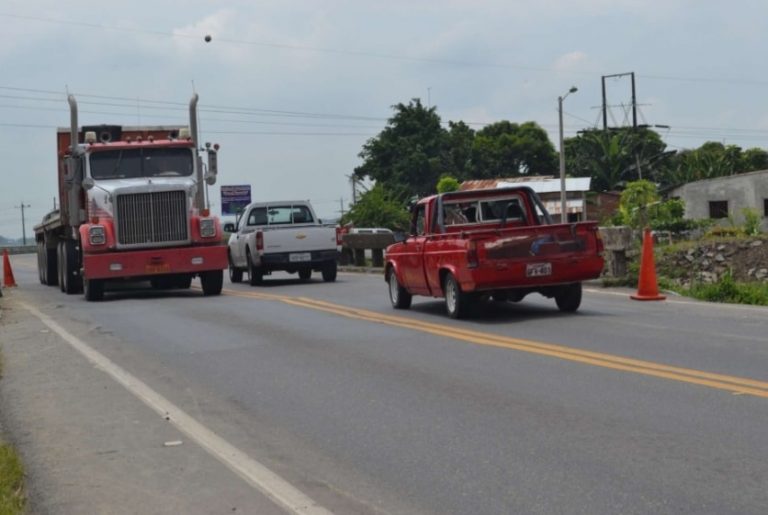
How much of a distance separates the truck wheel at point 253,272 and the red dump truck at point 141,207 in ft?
8.55

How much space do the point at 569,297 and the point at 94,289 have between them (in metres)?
10.7

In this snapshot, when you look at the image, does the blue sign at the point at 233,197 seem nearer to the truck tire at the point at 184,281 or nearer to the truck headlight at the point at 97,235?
the truck tire at the point at 184,281

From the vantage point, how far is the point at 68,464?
24.9 ft

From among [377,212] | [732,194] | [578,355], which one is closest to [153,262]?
[578,355]

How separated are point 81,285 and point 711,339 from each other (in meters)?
16.5

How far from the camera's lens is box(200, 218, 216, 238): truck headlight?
76.0ft

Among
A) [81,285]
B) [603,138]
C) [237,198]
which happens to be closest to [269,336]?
[81,285]

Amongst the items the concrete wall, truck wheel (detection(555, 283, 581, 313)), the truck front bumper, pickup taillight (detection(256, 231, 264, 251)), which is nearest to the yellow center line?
truck wheel (detection(555, 283, 581, 313))

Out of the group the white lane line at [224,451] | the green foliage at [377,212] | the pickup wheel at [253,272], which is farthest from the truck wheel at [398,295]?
the green foliage at [377,212]

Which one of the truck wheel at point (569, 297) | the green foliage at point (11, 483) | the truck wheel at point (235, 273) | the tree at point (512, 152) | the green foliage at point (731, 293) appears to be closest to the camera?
the green foliage at point (11, 483)

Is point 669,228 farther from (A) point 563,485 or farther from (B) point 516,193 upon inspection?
(A) point 563,485

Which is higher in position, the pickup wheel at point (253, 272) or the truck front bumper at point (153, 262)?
the truck front bumper at point (153, 262)

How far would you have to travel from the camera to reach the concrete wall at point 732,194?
50625mm

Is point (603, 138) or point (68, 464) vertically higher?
→ point (603, 138)
